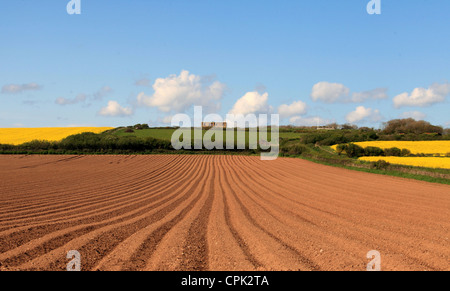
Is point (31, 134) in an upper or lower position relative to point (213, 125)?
lower

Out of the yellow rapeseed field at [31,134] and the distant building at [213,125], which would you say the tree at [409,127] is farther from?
the yellow rapeseed field at [31,134]

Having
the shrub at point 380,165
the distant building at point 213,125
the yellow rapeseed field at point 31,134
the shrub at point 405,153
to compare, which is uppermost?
the distant building at point 213,125

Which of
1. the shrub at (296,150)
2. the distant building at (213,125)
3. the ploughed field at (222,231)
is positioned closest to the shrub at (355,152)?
the shrub at (296,150)

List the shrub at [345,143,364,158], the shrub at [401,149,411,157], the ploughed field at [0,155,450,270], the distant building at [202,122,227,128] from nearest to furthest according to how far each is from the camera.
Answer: the ploughed field at [0,155,450,270], the shrub at [401,149,411,157], the shrub at [345,143,364,158], the distant building at [202,122,227,128]

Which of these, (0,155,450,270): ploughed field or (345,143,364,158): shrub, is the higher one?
(345,143,364,158): shrub

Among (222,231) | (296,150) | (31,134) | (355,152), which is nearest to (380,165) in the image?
(355,152)

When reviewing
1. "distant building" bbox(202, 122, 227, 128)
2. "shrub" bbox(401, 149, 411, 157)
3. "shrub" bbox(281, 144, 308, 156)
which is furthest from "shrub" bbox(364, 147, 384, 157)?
"distant building" bbox(202, 122, 227, 128)

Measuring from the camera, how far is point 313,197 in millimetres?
15008

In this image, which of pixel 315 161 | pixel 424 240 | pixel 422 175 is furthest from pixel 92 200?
pixel 315 161

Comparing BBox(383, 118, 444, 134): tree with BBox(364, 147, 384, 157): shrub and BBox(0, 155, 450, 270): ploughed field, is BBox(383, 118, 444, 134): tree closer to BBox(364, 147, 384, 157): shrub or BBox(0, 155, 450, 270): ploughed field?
BBox(364, 147, 384, 157): shrub

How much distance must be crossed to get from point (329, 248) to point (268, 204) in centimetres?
637

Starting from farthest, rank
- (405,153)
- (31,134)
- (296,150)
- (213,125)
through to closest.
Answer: (213,125) < (31,134) < (296,150) < (405,153)

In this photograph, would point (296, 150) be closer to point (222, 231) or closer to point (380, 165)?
point (380, 165)
